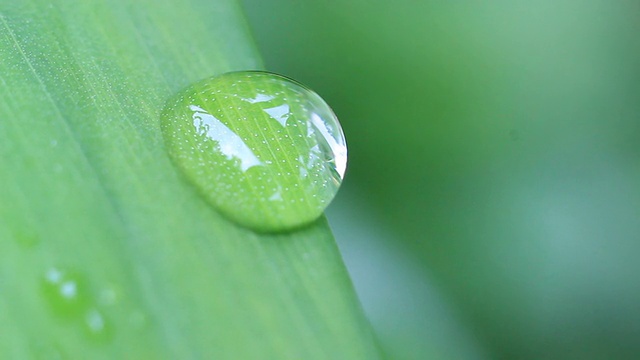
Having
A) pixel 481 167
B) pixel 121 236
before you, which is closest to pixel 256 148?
pixel 121 236

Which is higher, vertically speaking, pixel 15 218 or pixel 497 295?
pixel 15 218

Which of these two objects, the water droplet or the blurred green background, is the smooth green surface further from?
the blurred green background

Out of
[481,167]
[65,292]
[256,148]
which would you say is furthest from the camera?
[481,167]

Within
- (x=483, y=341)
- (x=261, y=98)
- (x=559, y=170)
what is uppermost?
(x=261, y=98)

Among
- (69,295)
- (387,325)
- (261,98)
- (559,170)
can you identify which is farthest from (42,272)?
(559,170)

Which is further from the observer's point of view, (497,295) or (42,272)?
(497,295)

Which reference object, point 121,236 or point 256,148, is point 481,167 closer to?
point 256,148

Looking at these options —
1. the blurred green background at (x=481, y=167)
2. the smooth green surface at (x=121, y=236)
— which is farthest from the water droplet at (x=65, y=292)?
the blurred green background at (x=481, y=167)

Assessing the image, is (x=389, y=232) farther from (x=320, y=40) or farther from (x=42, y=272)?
(x=42, y=272)
